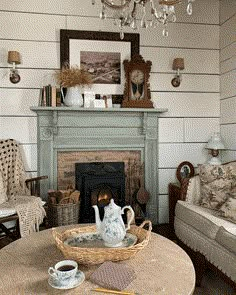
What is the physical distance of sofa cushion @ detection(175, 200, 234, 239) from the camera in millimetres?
2191

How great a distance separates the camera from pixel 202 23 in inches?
150

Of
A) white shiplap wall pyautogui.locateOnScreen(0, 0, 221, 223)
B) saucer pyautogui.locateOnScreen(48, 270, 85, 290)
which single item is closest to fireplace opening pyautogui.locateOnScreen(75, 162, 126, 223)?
white shiplap wall pyautogui.locateOnScreen(0, 0, 221, 223)

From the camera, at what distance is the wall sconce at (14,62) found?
10.6ft

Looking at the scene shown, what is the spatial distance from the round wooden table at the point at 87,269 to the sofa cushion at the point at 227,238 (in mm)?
524

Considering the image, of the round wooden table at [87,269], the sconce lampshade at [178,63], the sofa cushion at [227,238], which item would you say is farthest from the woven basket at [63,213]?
the sconce lampshade at [178,63]

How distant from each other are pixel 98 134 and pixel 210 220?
67.9 inches

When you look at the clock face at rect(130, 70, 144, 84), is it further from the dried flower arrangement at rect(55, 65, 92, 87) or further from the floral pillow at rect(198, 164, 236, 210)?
the floral pillow at rect(198, 164, 236, 210)

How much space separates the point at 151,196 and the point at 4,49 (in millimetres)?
2401

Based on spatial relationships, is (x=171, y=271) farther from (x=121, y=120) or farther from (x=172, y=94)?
(x=172, y=94)

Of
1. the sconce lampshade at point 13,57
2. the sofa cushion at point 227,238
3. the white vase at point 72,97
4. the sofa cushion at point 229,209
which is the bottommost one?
the sofa cushion at point 227,238

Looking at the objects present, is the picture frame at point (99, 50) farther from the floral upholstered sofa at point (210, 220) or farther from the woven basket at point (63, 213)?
the floral upholstered sofa at point (210, 220)

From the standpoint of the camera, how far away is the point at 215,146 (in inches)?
141

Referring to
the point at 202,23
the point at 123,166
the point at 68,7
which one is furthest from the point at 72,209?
the point at 202,23

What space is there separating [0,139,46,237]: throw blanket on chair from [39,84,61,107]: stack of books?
1.80 feet
